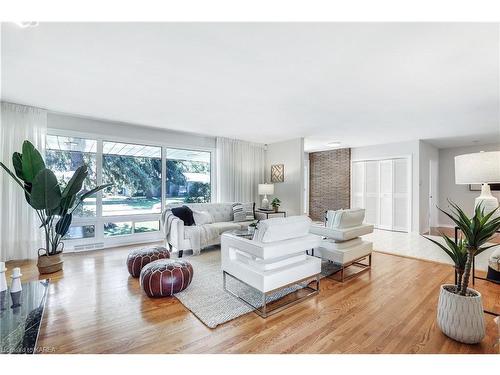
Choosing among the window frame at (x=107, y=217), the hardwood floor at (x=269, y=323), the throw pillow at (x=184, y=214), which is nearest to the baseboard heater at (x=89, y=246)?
the window frame at (x=107, y=217)

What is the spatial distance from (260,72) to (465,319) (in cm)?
271

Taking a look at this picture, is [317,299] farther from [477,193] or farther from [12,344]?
[477,193]

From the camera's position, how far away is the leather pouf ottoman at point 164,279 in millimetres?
2391

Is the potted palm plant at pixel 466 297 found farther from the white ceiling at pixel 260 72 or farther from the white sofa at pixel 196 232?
the white sofa at pixel 196 232

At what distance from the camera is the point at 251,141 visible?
6254 millimetres

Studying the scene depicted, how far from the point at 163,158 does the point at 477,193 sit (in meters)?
8.64

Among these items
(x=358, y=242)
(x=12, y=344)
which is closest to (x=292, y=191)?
(x=358, y=242)

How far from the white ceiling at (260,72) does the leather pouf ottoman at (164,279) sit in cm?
209

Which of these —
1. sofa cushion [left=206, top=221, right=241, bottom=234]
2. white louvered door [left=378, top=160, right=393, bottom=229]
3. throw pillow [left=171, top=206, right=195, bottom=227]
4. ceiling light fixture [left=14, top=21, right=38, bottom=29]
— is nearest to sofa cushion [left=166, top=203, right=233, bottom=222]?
throw pillow [left=171, top=206, right=195, bottom=227]

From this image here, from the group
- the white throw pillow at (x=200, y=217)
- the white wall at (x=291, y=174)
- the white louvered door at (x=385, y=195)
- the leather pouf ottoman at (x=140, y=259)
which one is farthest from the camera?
the white louvered door at (x=385, y=195)

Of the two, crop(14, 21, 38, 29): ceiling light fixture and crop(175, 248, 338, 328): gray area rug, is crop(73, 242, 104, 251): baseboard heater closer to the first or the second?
crop(175, 248, 338, 328): gray area rug

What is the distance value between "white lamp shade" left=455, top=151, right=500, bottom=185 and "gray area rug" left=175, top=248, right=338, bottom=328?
1.88 meters

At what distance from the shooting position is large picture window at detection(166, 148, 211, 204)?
5.30m

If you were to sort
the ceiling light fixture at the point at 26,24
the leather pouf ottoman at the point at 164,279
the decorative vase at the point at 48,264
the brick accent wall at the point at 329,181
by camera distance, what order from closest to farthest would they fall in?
1. the ceiling light fixture at the point at 26,24
2. the leather pouf ottoman at the point at 164,279
3. the decorative vase at the point at 48,264
4. the brick accent wall at the point at 329,181
